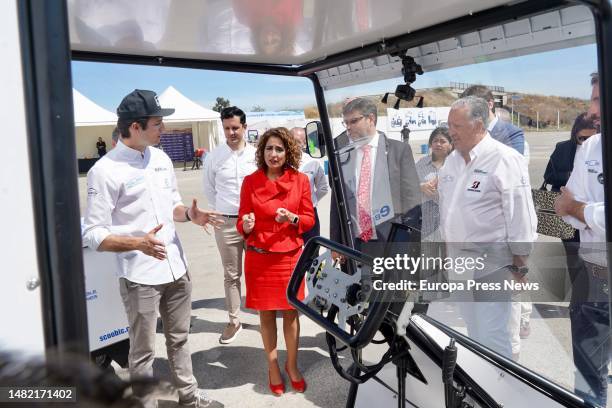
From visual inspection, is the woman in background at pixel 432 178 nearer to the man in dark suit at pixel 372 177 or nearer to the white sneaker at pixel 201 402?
the man in dark suit at pixel 372 177

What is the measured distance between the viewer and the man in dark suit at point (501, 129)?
1.81 m

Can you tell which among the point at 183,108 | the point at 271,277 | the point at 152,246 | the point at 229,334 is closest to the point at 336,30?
the point at 152,246

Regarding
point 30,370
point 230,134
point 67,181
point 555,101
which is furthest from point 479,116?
point 230,134

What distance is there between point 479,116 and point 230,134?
254 cm

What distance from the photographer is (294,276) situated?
1657mm

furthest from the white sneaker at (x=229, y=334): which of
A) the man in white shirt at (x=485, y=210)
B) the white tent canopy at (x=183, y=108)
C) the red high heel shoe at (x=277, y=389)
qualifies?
the white tent canopy at (x=183, y=108)

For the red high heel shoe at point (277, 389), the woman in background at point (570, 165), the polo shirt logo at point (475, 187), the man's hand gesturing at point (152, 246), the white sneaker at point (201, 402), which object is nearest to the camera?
the woman in background at point (570, 165)

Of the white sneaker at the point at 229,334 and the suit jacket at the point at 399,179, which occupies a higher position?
the suit jacket at the point at 399,179

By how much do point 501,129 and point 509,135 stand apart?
1.7 inches

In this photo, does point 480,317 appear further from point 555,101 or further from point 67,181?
point 67,181

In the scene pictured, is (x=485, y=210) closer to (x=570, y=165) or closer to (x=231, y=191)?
(x=570, y=165)

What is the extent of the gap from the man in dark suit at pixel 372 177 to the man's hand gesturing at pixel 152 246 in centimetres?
111

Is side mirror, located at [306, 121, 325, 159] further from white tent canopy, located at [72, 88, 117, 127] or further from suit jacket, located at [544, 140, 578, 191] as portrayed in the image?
white tent canopy, located at [72, 88, 117, 127]

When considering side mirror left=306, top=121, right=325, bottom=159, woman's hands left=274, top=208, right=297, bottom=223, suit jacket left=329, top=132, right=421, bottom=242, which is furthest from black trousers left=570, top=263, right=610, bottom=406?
side mirror left=306, top=121, right=325, bottom=159
